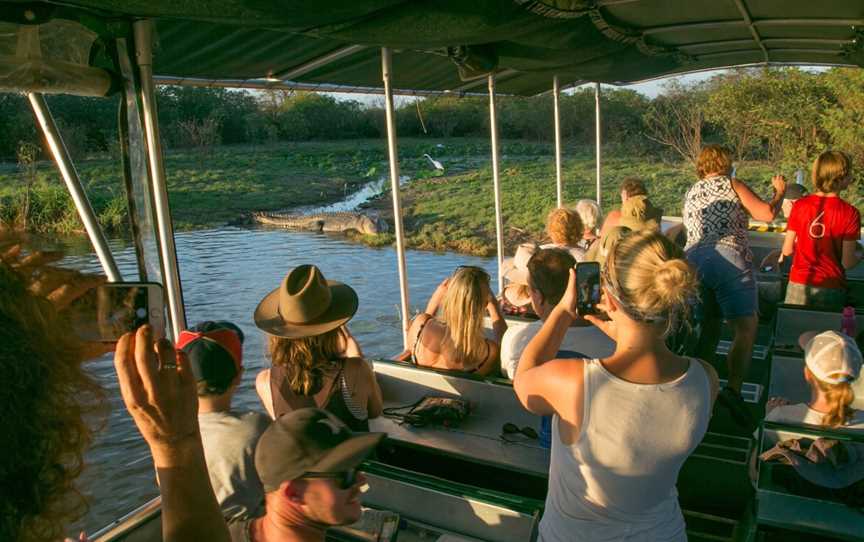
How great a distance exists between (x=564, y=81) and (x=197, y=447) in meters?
6.40

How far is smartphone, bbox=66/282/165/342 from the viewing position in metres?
1.12

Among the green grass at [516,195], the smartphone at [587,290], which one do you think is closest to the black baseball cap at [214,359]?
the smartphone at [587,290]

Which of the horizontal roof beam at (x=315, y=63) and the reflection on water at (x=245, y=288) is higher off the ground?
the horizontal roof beam at (x=315, y=63)

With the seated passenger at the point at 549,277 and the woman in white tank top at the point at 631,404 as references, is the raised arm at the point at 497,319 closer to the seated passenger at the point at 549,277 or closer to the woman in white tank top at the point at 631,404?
the seated passenger at the point at 549,277

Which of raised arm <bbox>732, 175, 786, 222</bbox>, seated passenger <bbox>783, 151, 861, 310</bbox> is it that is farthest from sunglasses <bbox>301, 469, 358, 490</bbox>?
seated passenger <bbox>783, 151, 861, 310</bbox>

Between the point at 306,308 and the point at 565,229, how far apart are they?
91.8 inches

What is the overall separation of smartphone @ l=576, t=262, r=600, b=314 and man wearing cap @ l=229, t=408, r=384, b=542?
807mm

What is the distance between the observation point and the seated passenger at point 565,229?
4316 mm

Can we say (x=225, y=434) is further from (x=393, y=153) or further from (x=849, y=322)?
(x=849, y=322)

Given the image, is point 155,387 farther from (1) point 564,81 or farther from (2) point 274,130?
(2) point 274,130

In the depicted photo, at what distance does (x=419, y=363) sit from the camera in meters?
3.40

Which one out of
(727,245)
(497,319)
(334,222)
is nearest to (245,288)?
(334,222)

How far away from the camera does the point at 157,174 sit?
2.43m

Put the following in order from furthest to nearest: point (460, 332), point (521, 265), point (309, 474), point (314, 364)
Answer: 1. point (521, 265)
2. point (460, 332)
3. point (314, 364)
4. point (309, 474)
